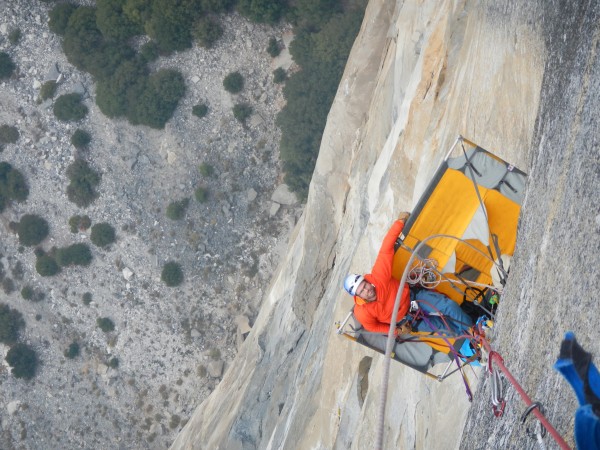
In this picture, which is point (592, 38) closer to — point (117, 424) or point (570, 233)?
point (570, 233)

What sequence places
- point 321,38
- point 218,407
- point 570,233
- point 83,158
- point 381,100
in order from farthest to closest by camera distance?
1. point 83,158
2. point 321,38
3. point 218,407
4. point 381,100
5. point 570,233

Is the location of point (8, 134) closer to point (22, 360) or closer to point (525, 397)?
point (22, 360)

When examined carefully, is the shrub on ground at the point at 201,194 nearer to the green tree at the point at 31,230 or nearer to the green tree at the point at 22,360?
the green tree at the point at 31,230

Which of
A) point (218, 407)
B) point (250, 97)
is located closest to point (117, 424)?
point (218, 407)

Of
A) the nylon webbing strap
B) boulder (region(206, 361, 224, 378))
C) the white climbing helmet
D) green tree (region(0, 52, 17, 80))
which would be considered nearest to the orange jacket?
the white climbing helmet

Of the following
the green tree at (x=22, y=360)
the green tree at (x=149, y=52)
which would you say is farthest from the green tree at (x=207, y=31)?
the green tree at (x=22, y=360)
